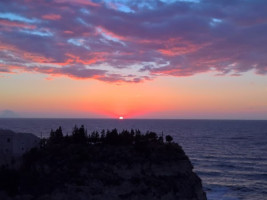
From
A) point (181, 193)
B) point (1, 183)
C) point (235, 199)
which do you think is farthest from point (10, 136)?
point (235, 199)

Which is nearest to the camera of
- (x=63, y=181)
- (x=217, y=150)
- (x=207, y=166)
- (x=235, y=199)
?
(x=63, y=181)

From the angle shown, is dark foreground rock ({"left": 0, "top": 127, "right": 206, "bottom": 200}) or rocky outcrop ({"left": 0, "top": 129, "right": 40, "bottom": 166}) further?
rocky outcrop ({"left": 0, "top": 129, "right": 40, "bottom": 166})

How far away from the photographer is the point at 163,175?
39438 mm

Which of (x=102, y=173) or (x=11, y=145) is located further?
(x=11, y=145)

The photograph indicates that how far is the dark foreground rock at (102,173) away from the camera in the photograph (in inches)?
1422

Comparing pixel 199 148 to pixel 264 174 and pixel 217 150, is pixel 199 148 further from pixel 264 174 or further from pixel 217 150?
pixel 264 174

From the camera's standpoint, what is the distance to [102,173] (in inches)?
1471

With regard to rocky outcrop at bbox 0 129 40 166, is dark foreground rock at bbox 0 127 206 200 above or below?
below

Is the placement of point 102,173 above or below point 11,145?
below

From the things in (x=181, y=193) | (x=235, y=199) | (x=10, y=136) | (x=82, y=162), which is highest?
(x=10, y=136)

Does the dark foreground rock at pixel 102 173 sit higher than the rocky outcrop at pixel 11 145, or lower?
lower

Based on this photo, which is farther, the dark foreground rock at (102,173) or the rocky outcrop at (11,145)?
the rocky outcrop at (11,145)

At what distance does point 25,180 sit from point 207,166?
5461 cm

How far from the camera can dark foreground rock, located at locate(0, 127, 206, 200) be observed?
119 feet
